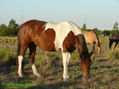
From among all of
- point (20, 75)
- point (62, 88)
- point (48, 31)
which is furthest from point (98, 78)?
point (20, 75)

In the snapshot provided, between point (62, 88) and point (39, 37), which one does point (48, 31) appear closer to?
point (39, 37)

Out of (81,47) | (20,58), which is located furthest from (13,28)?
(81,47)

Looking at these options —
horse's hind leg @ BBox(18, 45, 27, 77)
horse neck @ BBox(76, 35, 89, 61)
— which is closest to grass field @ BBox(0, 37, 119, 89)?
horse's hind leg @ BBox(18, 45, 27, 77)

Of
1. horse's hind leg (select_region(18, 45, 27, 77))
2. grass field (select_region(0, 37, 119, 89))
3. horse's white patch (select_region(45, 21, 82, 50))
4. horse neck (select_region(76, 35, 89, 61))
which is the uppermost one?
horse's white patch (select_region(45, 21, 82, 50))

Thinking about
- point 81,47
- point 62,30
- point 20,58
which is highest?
point 62,30

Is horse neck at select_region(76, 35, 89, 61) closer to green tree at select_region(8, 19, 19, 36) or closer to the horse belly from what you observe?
the horse belly

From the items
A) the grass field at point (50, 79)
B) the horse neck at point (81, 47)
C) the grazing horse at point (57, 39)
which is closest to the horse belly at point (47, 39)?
the grazing horse at point (57, 39)

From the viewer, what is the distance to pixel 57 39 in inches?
199

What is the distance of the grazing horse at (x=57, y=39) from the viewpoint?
15.4 ft

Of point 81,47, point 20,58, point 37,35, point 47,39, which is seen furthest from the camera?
point 20,58

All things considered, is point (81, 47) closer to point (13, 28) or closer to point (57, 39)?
point (57, 39)

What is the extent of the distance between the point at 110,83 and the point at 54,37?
7.74 feet

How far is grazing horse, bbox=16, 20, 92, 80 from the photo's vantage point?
4707 mm

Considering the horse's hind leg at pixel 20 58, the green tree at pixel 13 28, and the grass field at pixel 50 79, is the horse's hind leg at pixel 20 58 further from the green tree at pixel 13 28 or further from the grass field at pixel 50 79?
the green tree at pixel 13 28
